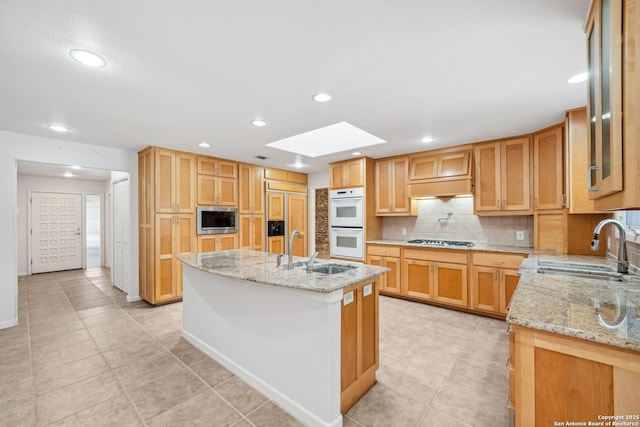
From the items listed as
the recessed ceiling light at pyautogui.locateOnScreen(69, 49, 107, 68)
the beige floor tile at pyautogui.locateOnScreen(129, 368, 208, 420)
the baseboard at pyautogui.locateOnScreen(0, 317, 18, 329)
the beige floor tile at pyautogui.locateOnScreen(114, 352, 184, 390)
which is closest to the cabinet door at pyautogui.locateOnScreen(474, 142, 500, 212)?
the beige floor tile at pyautogui.locateOnScreen(129, 368, 208, 420)

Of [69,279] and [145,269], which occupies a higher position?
[145,269]

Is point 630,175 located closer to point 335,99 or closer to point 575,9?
point 575,9

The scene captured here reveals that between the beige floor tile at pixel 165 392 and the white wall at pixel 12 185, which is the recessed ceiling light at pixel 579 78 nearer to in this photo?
the beige floor tile at pixel 165 392

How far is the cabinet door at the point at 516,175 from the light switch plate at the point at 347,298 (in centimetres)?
283

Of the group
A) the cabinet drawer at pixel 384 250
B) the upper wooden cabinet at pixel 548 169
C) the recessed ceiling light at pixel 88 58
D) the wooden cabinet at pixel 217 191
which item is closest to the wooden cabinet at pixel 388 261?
the cabinet drawer at pixel 384 250

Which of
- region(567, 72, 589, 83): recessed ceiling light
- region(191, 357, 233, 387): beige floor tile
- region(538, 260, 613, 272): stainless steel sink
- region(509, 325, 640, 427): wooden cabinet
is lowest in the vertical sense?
region(191, 357, 233, 387): beige floor tile

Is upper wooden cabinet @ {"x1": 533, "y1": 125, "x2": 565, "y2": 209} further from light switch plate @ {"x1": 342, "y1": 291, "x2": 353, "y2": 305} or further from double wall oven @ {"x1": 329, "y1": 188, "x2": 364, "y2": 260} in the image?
light switch plate @ {"x1": 342, "y1": 291, "x2": 353, "y2": 305}

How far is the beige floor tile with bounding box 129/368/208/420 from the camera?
1.89 metres

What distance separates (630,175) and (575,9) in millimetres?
1001

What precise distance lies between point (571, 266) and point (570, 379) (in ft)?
5.85

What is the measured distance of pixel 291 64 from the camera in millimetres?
1824

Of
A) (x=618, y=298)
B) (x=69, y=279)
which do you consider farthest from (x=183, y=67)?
(x=69, y=279)

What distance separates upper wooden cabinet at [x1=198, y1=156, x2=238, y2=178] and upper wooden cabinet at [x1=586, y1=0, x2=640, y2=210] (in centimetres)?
449

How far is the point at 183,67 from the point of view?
1.86 metres
